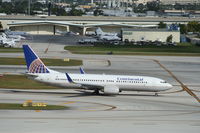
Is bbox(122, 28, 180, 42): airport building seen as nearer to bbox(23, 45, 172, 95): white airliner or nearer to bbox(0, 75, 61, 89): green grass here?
bbox(0, 75, 61, 89): green grass

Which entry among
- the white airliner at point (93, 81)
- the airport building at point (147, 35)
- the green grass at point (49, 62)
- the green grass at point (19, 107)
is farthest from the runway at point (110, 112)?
the airport building at point (147, 35)

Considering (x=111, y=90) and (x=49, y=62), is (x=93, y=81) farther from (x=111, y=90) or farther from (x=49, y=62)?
Result: (x=49, y=62)

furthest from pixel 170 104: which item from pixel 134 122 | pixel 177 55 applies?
pixel 177 55

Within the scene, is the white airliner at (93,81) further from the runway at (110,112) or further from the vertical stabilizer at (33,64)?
the runway at (110,112)

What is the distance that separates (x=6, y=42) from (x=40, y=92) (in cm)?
8293

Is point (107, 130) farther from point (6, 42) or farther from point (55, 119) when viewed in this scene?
point (6, 42)

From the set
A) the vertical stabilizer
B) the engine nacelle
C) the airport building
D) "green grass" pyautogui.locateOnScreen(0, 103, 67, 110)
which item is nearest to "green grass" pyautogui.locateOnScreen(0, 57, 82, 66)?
the vertical stabilizer

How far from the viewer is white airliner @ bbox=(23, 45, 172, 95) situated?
71000 mm

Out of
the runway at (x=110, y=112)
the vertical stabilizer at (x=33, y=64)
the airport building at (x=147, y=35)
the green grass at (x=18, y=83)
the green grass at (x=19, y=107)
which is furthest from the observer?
the airport building at (x=147, y=35)

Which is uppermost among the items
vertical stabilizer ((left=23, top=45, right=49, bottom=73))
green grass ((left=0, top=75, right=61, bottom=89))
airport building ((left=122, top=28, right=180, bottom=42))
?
vertical stabilizer ((left=23, top=45, right=49, bottom=73))

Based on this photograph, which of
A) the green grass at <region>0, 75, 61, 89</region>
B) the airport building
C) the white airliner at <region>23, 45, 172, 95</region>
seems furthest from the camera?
the airport building

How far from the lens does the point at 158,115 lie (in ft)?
189

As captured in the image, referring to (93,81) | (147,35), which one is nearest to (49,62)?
(93,81)

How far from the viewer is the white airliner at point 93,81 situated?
71000 mm
